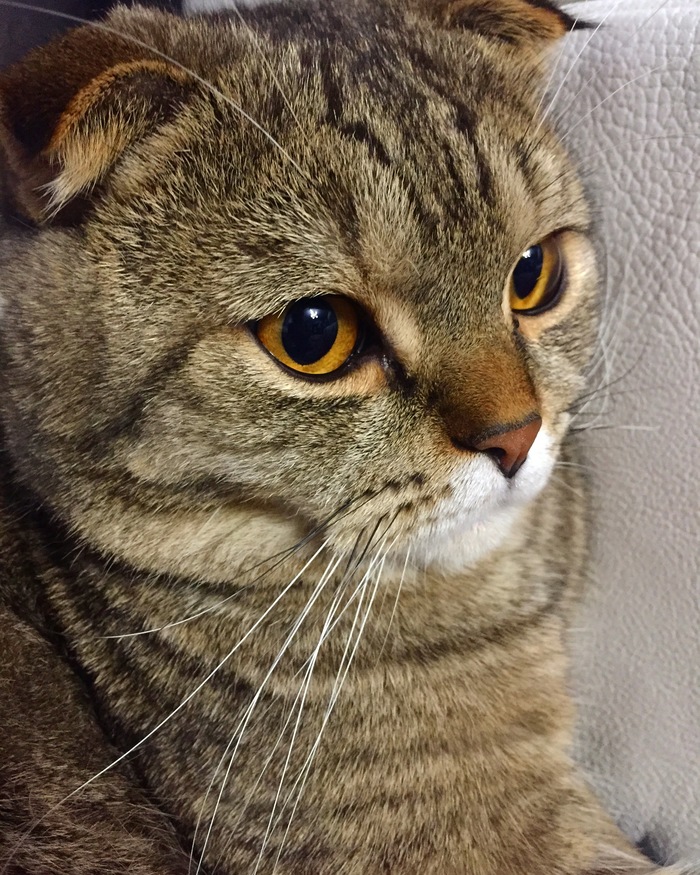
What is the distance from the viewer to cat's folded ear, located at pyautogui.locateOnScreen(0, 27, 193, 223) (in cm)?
62

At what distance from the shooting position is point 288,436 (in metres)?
0.73

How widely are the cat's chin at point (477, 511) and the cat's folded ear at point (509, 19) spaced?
0.47 m

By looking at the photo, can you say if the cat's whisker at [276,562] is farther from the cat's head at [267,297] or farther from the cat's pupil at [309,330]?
the cat's pupil at [309,330]

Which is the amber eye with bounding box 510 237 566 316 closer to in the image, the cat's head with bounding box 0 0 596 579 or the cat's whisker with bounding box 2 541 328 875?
the cat's head with bounding box 0 0 596 579

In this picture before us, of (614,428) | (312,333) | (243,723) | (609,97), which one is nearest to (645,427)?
(614,428)

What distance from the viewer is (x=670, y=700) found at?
1.05 metres

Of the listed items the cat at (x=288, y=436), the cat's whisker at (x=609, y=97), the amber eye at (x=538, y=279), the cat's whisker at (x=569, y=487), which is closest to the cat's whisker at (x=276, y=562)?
the cat at (x=288, y=436)

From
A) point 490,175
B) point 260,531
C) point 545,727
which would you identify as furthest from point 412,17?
point 545,727

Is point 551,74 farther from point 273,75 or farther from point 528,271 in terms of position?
point 273,75

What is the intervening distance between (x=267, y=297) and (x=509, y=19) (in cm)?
49

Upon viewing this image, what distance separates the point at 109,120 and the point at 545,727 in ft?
2.69

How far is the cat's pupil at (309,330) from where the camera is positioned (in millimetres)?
721

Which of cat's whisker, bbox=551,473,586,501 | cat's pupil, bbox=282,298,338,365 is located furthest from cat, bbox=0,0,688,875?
cat's whisker, bbox=551,473,586,501

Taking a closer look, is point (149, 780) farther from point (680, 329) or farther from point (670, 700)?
point (680, 329)
